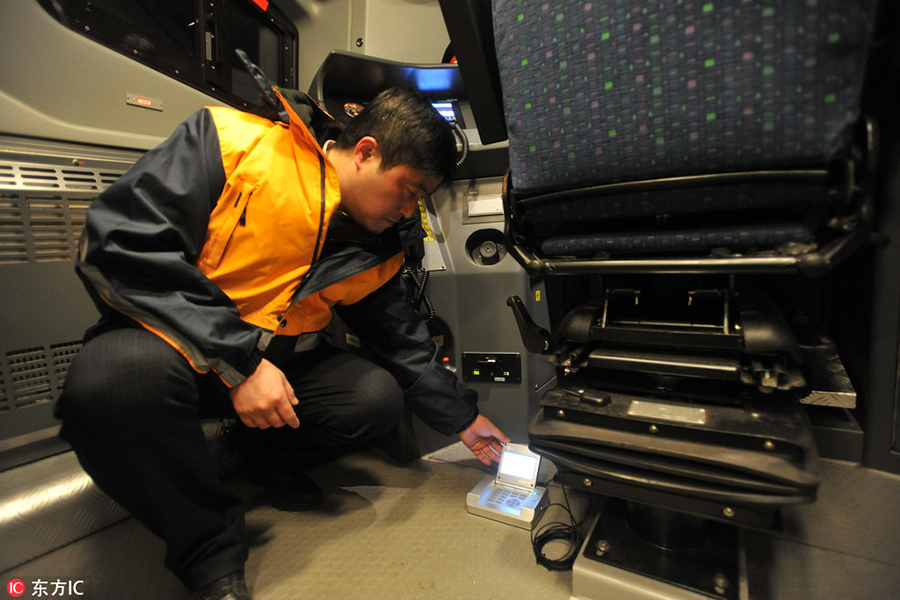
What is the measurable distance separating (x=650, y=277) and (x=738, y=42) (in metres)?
0.48

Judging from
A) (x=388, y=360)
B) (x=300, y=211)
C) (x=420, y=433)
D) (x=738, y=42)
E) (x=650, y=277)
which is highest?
(x=738, y=42)

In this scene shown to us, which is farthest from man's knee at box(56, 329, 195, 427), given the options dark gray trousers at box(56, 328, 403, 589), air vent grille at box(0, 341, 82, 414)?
air vent grille at box(0, 341, 82, 414)

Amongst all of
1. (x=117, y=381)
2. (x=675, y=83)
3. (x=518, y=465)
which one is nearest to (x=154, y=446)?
(x=117, y=381)

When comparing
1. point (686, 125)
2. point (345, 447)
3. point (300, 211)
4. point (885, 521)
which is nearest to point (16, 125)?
point (300, 211)

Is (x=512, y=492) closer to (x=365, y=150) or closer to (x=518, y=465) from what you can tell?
(x=518, y=465)

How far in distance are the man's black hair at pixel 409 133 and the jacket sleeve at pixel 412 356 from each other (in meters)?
0.36

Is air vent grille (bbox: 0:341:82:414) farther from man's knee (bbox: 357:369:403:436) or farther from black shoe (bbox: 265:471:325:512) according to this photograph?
man's knee (bbox: 357:369:403:436)

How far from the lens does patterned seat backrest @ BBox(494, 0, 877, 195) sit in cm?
46

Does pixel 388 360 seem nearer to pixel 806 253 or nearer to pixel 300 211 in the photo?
pixel 300 211

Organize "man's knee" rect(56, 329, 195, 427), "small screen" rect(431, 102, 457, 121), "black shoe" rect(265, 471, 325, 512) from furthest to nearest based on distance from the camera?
1. "small screen" rect(431, 102, 457, 121)
2. "black shoe" rect(265, 471, 325, 512)
3. "man's knee" rect(56, 329, 195, 427)

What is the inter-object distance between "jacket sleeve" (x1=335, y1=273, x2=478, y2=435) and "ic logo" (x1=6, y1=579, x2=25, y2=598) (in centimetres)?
86

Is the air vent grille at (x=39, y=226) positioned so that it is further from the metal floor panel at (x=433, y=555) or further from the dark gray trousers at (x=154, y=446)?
the metal floor panel at (x=433, y=555)

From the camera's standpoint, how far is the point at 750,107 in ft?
1.64

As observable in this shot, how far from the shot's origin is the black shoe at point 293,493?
1.09 meters
